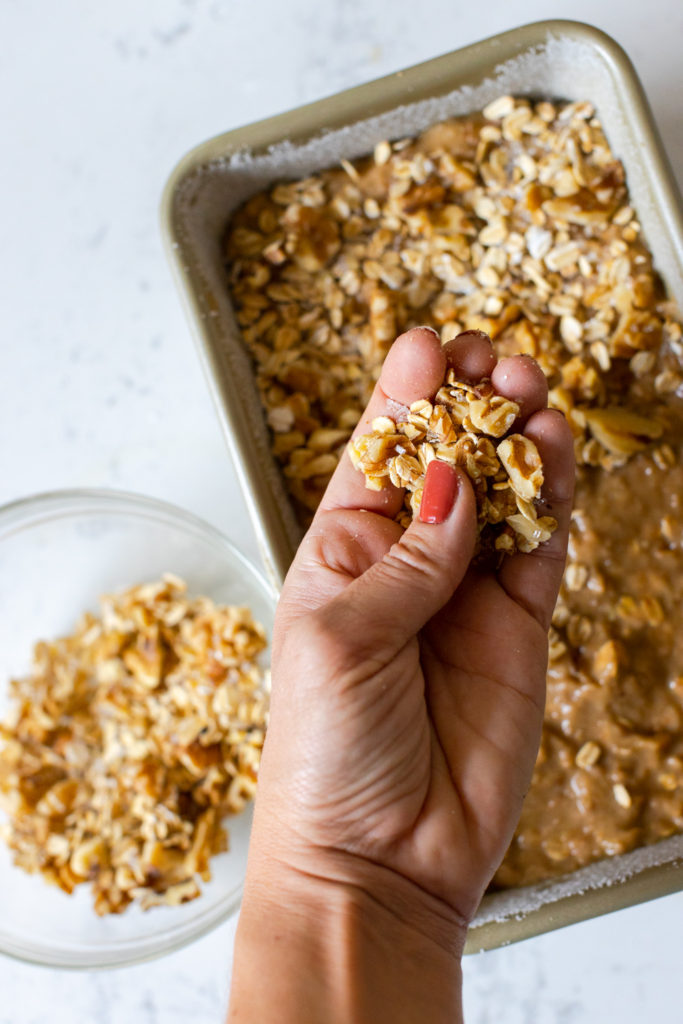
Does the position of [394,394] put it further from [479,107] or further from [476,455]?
[479,107]

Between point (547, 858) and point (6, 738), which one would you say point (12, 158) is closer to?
point (6, 738)

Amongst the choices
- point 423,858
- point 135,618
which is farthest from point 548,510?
point 135,618

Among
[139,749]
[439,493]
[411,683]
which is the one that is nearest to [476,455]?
[439,493]

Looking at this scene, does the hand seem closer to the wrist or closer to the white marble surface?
the wrist

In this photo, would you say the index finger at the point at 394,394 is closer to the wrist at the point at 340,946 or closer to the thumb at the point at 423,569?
the thumb at the point at 423,569

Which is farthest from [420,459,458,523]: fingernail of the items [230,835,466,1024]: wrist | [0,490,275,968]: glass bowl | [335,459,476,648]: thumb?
[0,490,275,968]: glass bowl

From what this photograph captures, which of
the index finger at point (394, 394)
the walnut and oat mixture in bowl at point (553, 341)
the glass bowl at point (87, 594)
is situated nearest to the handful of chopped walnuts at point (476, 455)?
the index finger at point (394, 394)

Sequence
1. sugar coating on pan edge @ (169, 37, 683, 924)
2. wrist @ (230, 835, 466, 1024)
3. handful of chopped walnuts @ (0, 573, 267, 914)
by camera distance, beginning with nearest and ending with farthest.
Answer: wrist @ (230, 835, 466, 1024) < sugar coating on pan edge @ (169, 37, 683, 924) < handful of chopped walnuts @ (0, 573, 267, 914)
